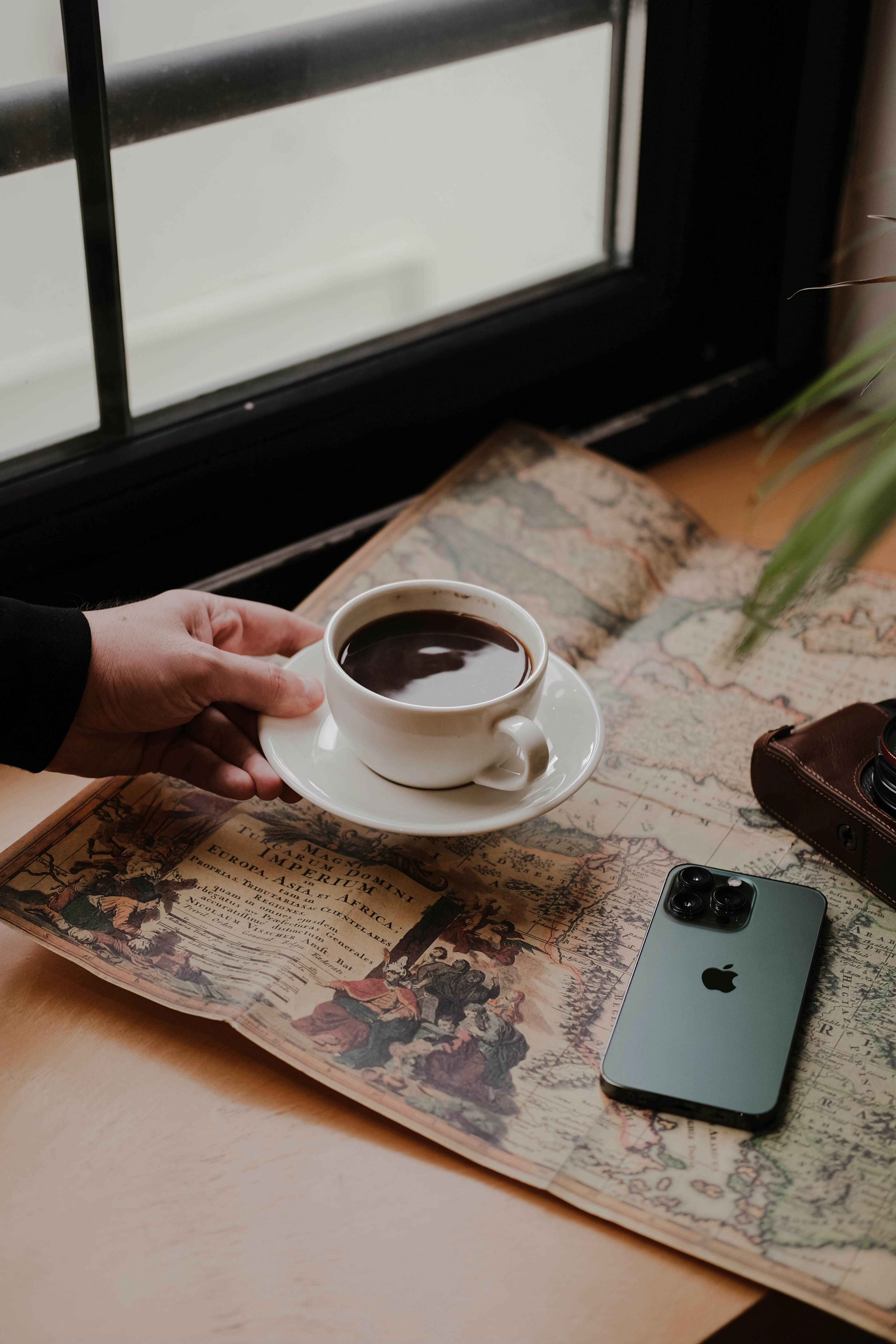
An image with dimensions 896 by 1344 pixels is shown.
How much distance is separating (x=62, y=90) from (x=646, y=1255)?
0.85m

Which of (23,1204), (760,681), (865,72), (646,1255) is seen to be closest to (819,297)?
(865,72)

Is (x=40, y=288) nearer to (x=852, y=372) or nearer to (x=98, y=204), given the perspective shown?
(x=98, y=204)

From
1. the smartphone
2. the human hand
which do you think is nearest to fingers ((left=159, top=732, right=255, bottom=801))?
the human hand

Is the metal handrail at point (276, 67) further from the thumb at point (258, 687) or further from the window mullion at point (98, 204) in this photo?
the thumb at point (258, 687)

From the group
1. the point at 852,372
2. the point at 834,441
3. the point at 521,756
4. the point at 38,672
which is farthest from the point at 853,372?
the point at 38,672

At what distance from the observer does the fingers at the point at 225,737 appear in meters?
0.81

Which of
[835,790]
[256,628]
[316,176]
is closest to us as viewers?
[835,790]

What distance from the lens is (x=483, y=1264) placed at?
0.57 meters

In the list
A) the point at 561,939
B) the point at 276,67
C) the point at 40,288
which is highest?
the point at 276,67

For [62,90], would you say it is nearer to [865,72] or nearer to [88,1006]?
[88,1006]

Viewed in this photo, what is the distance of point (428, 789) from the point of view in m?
0.73

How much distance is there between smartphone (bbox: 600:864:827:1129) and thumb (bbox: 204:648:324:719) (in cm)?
27

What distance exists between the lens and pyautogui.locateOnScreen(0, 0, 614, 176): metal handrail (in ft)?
2.70

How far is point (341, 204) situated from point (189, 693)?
1.71 ft
